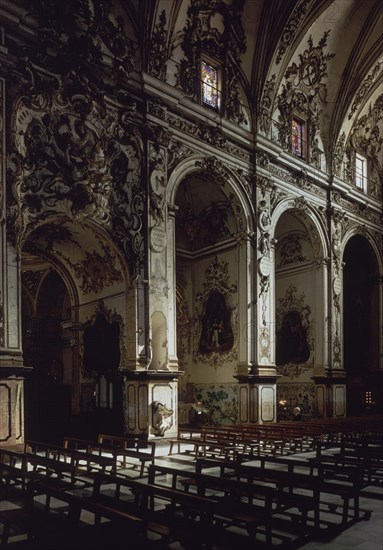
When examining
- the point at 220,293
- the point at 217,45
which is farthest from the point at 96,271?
the point at 217,45

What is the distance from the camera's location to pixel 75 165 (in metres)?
13.4

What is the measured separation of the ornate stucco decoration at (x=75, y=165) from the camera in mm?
12484

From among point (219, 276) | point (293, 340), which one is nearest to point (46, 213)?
point (219, 276)

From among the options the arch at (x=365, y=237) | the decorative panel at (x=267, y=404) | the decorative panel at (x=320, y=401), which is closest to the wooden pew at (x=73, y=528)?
the decorative panel at (x=267, y=404)

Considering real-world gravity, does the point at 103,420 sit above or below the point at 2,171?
below

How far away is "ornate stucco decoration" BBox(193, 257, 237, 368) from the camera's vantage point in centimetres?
1906

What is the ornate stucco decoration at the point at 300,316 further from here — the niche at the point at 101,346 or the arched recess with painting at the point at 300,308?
the niche at the point at 101,346

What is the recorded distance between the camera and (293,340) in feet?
75.0

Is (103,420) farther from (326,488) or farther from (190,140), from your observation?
(326,488)

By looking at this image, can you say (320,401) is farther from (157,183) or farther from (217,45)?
(217,45)

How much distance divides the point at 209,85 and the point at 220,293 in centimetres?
707

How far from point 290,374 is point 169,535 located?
17.8 metres

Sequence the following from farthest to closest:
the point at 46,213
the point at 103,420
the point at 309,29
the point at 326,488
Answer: the point at 309,29 → the point at 103,420 → the point at 46,213 → the point at 326,488

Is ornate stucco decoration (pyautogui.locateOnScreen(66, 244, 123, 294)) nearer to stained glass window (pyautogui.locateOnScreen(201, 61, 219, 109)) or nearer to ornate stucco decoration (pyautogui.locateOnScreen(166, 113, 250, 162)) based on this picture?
ornate stucco decoration (pyautogui.locateOnScreen(166, 113, 250, 162))
